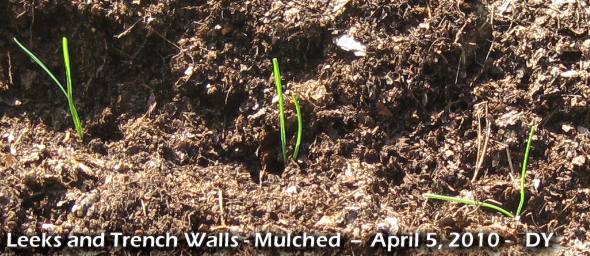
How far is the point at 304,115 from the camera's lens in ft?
6.88

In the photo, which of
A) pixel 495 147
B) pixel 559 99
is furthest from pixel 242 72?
pixel 559 99

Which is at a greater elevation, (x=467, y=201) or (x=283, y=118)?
(x=283, y=118)

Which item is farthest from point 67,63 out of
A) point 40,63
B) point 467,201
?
point 467,201

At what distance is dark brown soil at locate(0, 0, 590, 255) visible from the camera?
195cm

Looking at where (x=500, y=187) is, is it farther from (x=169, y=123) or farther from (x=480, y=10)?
(x=169, y=123)

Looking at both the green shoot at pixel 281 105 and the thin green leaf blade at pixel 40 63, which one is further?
the thin green leaf blade at pixel 40 63

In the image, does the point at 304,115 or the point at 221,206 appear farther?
the point at 304,115

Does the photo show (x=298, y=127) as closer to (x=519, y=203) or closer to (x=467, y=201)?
(x=467, y=201)

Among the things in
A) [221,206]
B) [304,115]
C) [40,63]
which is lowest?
[221,206]

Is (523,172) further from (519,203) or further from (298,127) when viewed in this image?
(298,127)

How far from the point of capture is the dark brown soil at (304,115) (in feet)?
6.41

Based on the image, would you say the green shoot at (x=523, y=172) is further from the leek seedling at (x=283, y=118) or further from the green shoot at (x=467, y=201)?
the leek seedling at (x=283, y=118)

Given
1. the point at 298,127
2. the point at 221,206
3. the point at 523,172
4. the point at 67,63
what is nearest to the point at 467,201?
the point at 523,172

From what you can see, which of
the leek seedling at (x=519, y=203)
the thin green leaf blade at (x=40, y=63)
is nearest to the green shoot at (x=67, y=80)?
the thin green leaf blade at (x=40, y=63)
